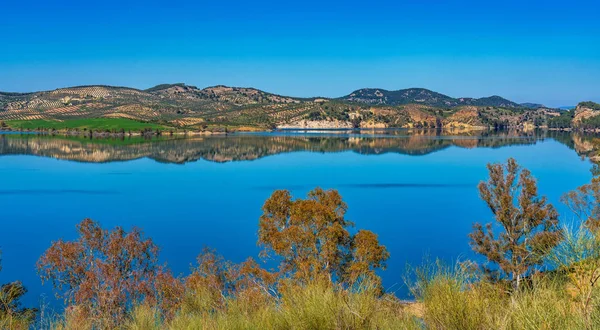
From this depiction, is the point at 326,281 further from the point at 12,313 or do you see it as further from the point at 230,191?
the point at 230,191

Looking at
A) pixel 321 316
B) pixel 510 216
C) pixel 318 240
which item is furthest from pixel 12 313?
pixel 510 216

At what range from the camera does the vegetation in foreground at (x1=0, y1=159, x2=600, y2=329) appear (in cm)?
610

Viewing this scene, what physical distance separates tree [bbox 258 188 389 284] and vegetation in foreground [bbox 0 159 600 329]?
5cm

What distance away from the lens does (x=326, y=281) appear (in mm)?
12031

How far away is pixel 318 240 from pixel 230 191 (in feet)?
122

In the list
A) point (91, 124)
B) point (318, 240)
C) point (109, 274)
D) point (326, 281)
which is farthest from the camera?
point (91, 124)

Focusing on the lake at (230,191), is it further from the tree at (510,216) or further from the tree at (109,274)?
the tree at (109,274)

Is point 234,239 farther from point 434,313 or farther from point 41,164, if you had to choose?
point 41,164

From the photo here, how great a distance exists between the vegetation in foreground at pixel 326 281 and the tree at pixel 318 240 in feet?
0.16

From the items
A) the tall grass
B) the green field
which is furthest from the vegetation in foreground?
the green field

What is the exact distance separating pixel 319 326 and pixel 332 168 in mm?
72661

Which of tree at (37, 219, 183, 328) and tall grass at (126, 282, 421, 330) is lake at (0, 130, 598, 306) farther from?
tall grass at (126, 282, 421, 330)

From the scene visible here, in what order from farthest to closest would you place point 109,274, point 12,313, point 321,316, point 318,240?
point 318,240, point 109,274, point 12,313, point 321,316

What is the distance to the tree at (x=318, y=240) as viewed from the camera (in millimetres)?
19719
